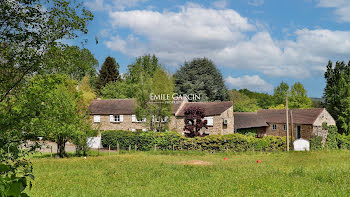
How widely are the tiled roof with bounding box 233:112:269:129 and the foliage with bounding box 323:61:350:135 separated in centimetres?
1095

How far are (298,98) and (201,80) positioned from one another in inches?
850

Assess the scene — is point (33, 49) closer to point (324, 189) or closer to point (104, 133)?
point (324, 189)

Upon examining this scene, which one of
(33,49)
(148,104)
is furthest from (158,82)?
(33,49)

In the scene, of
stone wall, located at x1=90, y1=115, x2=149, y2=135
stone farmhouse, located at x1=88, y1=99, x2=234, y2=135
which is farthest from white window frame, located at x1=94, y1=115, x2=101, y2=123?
stone wall, located at x1=90, y1=115, x2=149, y2=135

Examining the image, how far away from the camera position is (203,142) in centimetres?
3388

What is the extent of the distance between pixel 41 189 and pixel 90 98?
42.0 meters

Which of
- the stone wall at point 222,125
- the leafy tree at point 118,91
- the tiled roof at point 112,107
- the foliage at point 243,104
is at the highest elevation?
the leafy tree at point 118,91

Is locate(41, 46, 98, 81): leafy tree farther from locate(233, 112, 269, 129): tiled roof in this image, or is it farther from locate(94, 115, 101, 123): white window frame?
locate(94, 115, 101, 123): white window frame

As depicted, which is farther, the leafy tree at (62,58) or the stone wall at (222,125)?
the stone wall at (222,125)

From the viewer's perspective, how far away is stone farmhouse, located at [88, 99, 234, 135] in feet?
143

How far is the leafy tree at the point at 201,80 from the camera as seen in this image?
199ft

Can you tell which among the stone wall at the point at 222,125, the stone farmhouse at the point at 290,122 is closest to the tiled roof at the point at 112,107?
the stone wall at the point at 222,125

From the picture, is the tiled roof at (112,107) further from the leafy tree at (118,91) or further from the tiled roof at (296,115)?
the tiled roof at (296,115)

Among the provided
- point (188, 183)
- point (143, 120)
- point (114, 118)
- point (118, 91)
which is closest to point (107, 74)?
point (118, 91)
